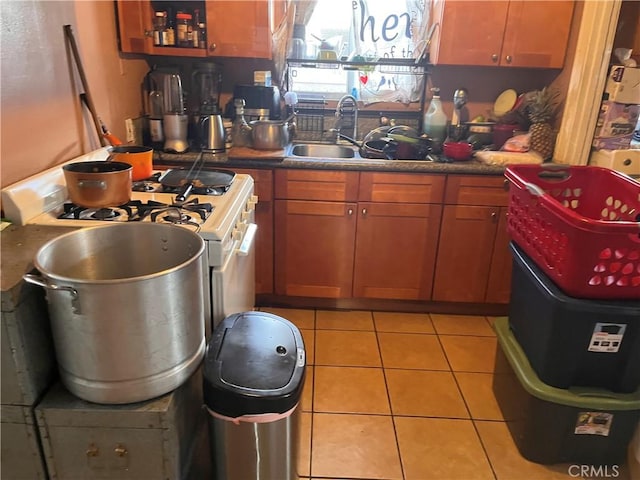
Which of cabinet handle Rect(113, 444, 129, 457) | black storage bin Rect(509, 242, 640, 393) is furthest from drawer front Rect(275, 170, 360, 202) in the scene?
cabinet handle Rect(113, 444, 129, 457)

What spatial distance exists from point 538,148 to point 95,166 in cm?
221

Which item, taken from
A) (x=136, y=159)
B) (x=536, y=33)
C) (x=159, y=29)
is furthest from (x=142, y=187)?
(x=536, y=33)

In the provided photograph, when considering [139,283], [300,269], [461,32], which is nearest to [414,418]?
[300,269]

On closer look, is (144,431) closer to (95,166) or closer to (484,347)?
(95,166)

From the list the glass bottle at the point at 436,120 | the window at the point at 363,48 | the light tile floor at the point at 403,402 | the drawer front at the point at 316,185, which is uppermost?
the window at the point at 363,48

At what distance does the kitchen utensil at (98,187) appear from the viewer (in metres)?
1.65

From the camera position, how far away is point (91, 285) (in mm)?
1066

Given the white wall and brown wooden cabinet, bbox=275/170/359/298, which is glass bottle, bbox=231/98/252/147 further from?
the white wall

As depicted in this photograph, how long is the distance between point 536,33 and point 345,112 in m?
1.13

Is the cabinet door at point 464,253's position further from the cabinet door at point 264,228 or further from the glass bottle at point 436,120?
the cabinet door at point 264,228

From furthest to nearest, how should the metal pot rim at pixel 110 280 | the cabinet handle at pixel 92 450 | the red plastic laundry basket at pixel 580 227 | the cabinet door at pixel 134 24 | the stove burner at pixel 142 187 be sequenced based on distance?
the cabinet door at pixel 134 24
the stove burner at pixel 142 187
the red plastic laundry basket at pixel 580 227
the cabinet handle at pixel 92 450
the metal pot rim at pixel 110 280

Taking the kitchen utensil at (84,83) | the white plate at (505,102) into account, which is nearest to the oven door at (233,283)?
the kitchen utensil at (84,83)

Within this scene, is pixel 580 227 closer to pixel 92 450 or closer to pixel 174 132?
pixel 92 450

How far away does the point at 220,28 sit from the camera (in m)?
2.64
